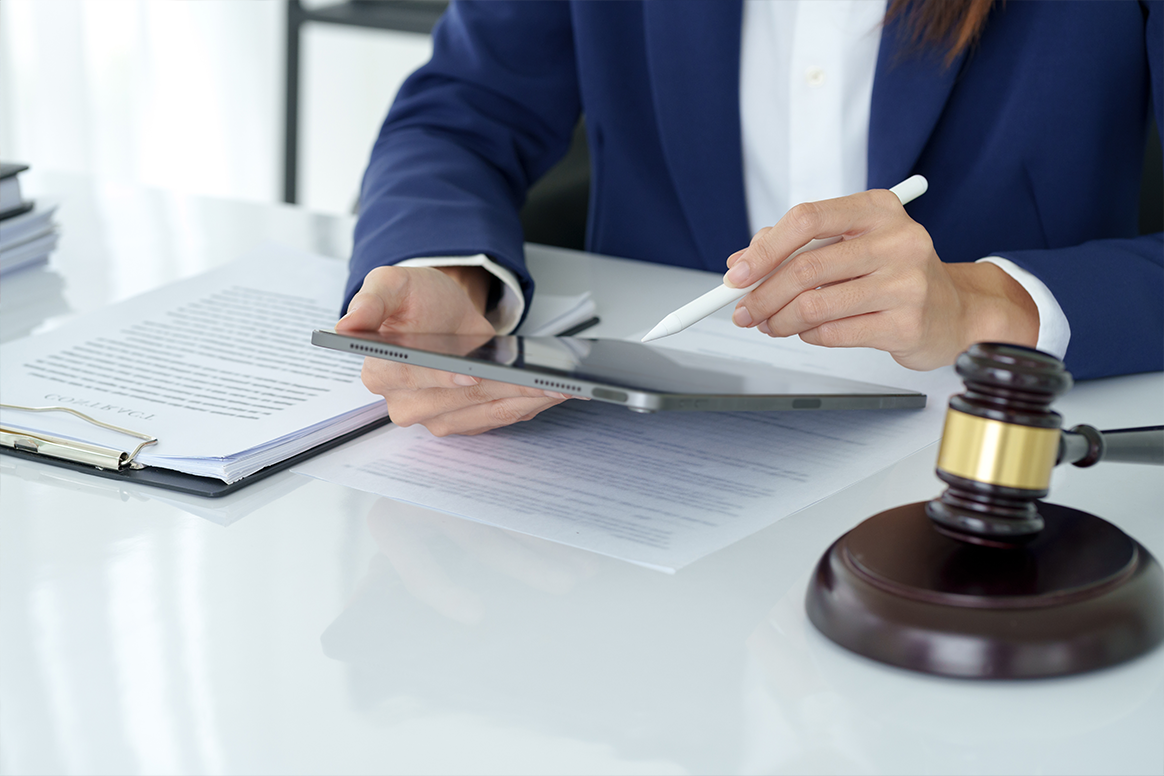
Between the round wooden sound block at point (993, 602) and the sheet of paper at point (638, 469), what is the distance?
0.11 metres

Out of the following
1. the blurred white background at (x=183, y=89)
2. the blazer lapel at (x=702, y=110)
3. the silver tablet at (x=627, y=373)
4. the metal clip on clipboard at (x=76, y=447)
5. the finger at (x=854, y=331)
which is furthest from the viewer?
the blurred white background at (x=183, y=89)

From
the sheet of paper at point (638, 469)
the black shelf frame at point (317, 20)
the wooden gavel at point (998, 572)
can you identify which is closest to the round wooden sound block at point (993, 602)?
the wooden gavel at point (998, 572)

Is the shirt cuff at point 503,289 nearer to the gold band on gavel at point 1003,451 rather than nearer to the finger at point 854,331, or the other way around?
the finger at point 854,331

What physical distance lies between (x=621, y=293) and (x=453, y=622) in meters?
0.64

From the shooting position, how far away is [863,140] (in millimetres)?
1140

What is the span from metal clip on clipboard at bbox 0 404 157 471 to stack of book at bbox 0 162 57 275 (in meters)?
0.48

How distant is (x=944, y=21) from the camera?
0.97 metres

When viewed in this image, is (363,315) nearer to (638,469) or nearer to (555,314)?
(638,469)

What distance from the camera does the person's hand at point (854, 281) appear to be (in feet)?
2.23

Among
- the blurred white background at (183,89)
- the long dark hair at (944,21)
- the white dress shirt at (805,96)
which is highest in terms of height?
the long dark hair at (944,21)

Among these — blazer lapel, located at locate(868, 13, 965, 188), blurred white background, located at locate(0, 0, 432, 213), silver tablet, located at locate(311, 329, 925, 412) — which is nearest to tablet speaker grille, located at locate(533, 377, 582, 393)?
silver tablet, located at locate(311, 329, 925, 412)

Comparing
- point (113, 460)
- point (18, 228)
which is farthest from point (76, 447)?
point (18, 228)

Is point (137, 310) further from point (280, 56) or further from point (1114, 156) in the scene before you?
point (280, 56)

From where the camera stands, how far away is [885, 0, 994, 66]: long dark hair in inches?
37.7
